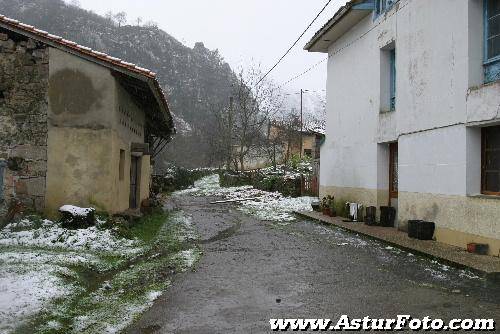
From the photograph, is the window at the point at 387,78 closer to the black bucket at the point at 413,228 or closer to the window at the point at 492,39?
the black bucket at the point at 413,228

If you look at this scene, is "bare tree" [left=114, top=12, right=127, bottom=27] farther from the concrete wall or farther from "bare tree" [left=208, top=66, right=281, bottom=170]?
the concrete wall

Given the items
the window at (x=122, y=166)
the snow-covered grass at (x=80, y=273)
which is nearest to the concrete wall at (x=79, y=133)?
the snow-covered grass at (x=80, y=273)

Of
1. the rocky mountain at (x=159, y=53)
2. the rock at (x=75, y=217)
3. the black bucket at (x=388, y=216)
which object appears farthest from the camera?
the rocky mountain at (x=159, y=53)

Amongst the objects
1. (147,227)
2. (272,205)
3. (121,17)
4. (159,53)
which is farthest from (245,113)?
(121,17)

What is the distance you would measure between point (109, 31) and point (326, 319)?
9000 centimetres

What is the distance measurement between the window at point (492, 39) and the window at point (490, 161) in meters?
1.07

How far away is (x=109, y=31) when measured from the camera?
282 ft

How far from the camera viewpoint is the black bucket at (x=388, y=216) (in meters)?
13.0

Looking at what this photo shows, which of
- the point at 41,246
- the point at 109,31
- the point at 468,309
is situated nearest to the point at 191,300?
the point at 468,309

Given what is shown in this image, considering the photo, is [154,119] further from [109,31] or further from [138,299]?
[109,31]

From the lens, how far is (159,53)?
8762 cm

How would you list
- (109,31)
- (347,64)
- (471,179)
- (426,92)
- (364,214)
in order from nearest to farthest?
(471,179) → (426,92) → (364,214) → (347,64) → (109,31)

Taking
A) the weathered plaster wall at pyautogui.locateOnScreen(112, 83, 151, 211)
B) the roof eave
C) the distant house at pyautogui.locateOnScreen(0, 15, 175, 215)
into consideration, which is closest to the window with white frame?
the roof eave

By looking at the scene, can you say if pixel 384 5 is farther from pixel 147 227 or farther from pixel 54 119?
pixel 54 119
